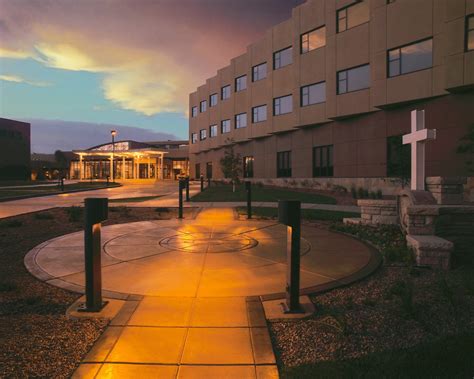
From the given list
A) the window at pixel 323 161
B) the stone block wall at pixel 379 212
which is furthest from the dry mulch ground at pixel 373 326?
the window at pixel 323 161

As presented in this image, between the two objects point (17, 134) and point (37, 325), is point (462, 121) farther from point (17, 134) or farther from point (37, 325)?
point (17, 134)

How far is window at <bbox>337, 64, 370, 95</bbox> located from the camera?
24.5 metres

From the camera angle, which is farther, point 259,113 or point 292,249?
point 259,113

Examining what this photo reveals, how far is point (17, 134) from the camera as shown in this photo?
62.2 metres

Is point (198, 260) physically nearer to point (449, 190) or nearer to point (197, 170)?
point (449, 190)

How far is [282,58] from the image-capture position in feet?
107

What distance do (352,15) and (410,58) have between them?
21.4 feet

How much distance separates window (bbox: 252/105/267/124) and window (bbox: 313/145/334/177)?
820 centimetres

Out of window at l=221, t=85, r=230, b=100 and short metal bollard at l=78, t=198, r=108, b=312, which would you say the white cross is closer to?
short metal bollard at l=78, t=198, r=108, b=312

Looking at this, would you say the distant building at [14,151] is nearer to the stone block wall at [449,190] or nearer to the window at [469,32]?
the window at [469,32]

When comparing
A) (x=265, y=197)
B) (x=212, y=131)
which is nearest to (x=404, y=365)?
(x=265, y=197)

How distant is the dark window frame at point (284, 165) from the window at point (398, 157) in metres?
10.9

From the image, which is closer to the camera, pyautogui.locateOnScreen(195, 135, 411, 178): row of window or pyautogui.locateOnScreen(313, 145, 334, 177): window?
pyautogui.locateOnScreen(195, 135, 411, 178): row of window

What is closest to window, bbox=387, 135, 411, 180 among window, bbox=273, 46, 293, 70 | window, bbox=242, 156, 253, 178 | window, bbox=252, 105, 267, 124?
window, bbox=273, 46, 293, 70
